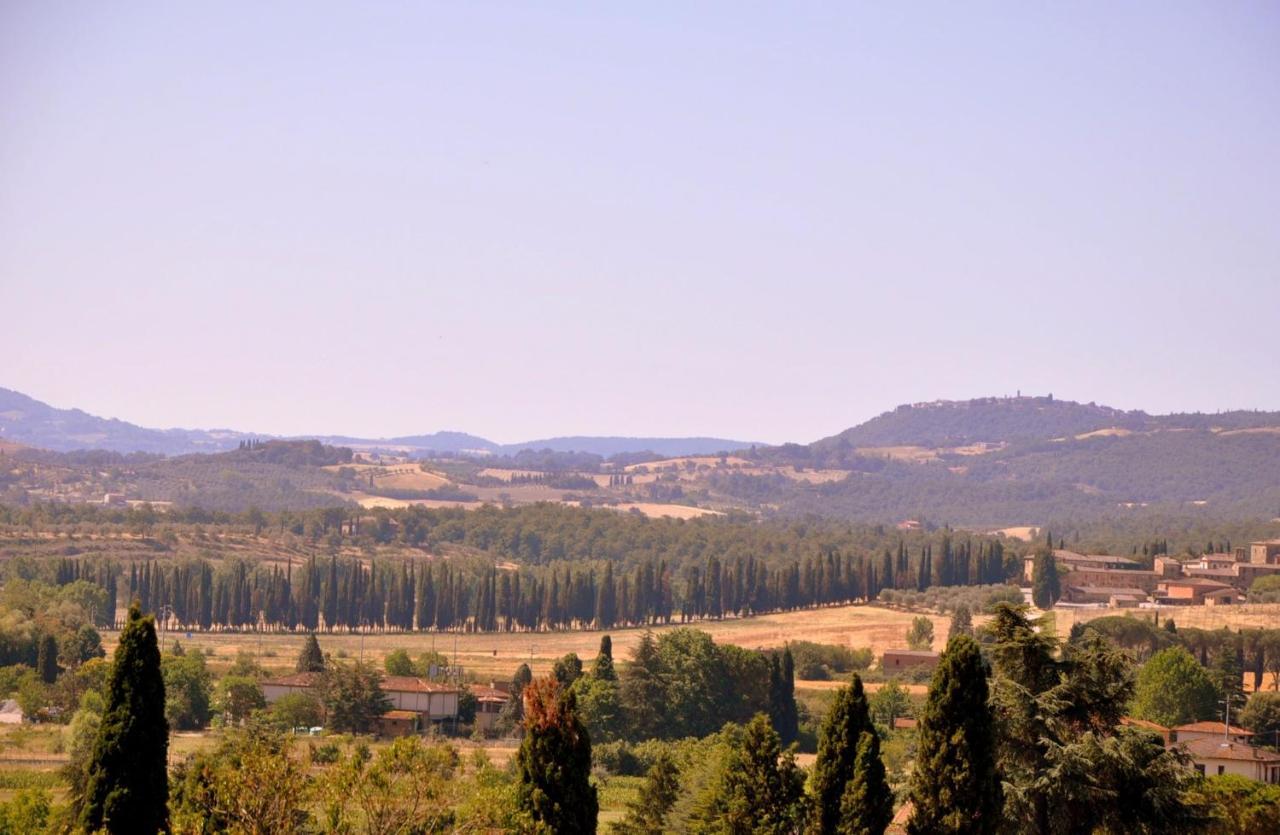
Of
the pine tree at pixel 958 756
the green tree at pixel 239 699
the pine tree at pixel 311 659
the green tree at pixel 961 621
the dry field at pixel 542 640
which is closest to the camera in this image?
the pine tree at pixel 958 756

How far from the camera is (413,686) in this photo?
84625mm

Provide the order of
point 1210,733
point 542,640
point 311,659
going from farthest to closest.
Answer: point 542,640, point 311,659, point 1210,733

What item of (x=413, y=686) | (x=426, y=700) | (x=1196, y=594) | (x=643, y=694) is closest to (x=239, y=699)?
(x=426, y=700)

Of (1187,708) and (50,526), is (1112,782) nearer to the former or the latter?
(1187,708)

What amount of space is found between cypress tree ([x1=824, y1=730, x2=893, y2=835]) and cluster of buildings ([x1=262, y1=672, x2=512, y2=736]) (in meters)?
45.6

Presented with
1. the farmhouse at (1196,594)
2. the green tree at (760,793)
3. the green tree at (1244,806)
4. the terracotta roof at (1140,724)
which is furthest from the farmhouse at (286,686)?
the farmhouse at (1196,594)

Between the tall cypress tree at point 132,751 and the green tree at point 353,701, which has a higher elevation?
the tall cypress tree at point 132,751

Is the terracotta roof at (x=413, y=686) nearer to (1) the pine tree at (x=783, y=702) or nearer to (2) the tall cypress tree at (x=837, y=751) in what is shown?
(1) the pine tree at (x=783, y=702)

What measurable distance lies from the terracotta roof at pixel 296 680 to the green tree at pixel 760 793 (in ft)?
150

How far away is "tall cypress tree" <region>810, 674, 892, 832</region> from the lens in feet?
118

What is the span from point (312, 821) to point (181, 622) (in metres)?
95.8

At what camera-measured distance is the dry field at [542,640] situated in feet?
362

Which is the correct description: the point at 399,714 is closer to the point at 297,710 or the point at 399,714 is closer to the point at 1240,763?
the point at 297,710

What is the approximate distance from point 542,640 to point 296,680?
4254 centimetres
